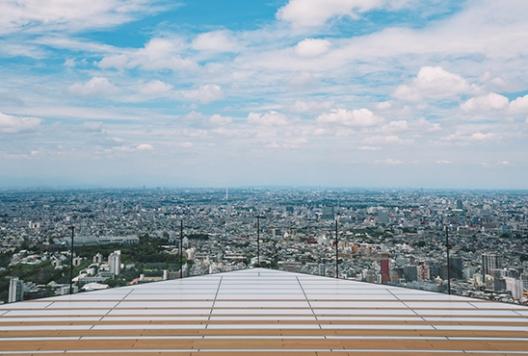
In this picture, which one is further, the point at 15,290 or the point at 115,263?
the point at 115,263

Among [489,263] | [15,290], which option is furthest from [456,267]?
[15,290]

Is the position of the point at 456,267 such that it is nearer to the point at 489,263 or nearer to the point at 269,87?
the point at 489,263

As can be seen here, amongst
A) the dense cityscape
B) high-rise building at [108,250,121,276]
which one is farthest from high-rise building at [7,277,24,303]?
high-rise building at [108,250,121,276]

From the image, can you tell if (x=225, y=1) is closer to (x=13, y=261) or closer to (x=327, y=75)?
(x=327, y=75)

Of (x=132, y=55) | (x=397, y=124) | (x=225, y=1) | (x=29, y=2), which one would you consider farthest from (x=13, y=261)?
(x=397, y=124)
